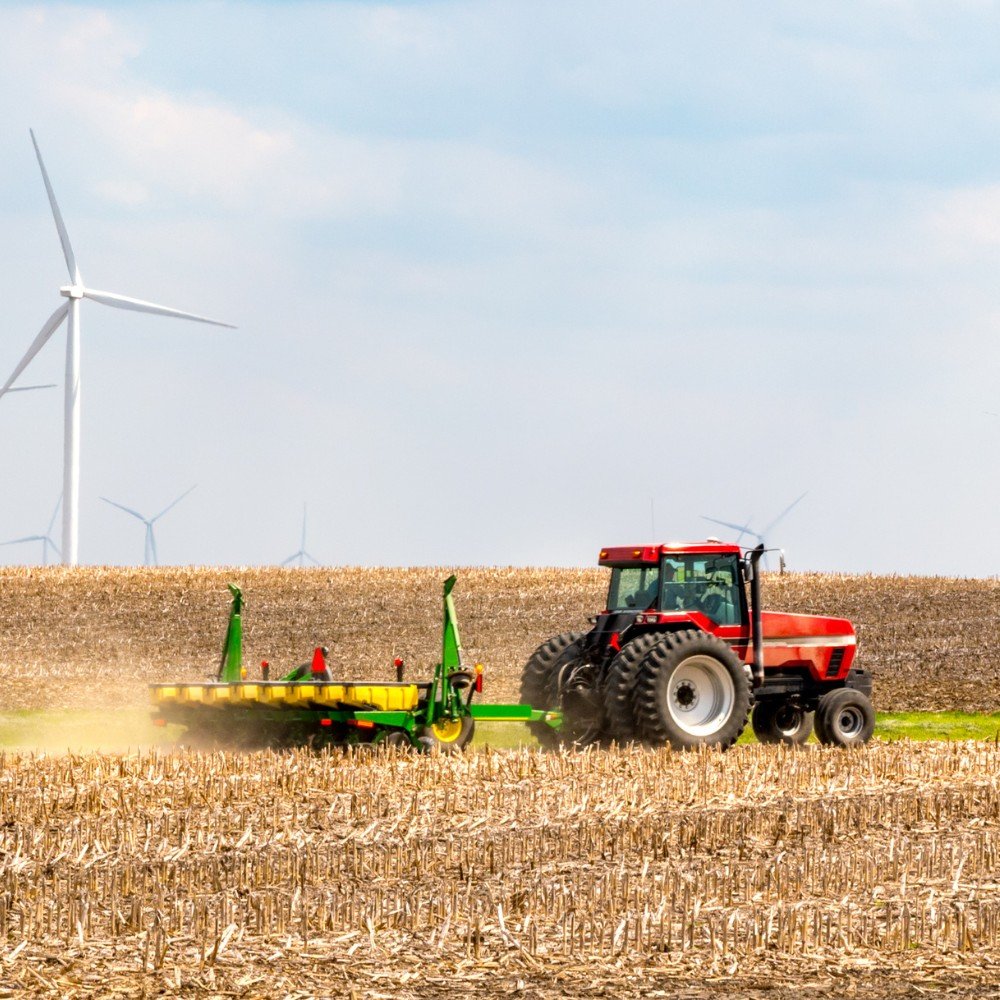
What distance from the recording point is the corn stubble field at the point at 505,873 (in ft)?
29.0

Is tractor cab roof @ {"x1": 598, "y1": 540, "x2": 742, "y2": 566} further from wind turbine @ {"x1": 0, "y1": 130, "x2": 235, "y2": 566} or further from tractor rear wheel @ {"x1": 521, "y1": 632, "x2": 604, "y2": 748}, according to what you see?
wind turbine @ {"x1": 0, "y1": 130, "x2": 235, "y2": 566}

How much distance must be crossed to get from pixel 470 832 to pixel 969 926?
4.34 metres

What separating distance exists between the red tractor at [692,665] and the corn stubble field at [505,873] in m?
0.74

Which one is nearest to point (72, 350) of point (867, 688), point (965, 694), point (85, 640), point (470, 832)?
point (85, 640)

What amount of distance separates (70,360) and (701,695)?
110ft

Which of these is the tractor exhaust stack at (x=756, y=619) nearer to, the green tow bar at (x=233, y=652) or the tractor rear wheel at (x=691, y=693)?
the tractor rear wheel at (x=691, y=693)

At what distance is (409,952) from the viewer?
917cm

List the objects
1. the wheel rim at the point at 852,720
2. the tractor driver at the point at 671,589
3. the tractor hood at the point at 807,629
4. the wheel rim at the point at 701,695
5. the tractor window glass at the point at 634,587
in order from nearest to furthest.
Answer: the wheel rim at the point at 701,695 → the tractor driver at the point at 671,589 → the tractor window glass at the point at 634,587 → the tractor hood at the point at 807,629 → the wheel rim at the point at 852,720

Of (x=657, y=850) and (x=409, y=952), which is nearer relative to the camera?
(x=409, y=952)

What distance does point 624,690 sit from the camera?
1694 centimetres

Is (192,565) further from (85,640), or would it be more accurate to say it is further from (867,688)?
(867,688)

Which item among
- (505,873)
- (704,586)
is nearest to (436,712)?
(704,586)

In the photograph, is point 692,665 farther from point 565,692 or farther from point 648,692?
point 565,692

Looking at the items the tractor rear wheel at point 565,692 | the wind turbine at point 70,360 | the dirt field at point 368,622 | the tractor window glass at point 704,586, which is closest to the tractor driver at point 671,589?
the tractor window glass at point 704,586
